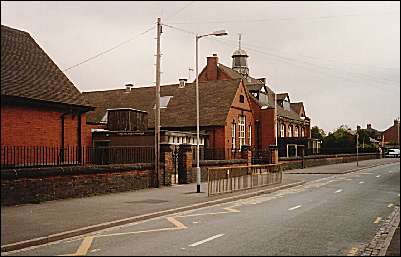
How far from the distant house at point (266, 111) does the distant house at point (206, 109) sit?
149 inches

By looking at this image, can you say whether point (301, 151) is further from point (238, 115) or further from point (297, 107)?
point (297, 107)

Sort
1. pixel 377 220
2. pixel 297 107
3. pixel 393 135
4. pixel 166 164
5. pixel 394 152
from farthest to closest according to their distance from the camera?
pixel 297 107, pixel 166 164, pixel 377 220, pixel 393 135, pixel 394 152

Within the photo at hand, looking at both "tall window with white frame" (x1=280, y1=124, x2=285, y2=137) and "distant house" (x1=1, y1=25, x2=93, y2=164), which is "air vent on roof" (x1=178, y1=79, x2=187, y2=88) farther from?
"distant house" (x1=1, y1=25, x2=93, y2=164)

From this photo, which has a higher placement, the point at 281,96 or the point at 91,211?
the point at 281,96

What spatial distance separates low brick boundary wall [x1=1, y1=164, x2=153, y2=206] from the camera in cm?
1700

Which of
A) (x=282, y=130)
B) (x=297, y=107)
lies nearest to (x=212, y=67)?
(x=282, y=130)

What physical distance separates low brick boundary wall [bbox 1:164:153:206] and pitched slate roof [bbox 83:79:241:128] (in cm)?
2181

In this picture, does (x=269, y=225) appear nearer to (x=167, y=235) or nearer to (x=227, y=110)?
(x=167, y=235)

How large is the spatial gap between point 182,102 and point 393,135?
45036 mm

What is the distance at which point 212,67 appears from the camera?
65.6 metres

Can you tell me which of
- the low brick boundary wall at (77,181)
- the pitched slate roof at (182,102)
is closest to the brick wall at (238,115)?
the pitched slate roof at (182,102)

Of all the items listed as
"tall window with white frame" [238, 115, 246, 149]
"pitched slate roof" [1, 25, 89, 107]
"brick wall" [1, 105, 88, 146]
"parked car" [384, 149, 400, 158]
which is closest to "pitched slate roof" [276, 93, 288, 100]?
"tall window with white frame" [238, 115, 246, 149]

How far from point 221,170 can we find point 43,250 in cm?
1344

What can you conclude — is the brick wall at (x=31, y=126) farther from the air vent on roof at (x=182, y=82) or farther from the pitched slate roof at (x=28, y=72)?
the air vent on roof at (x=182, y=82)
